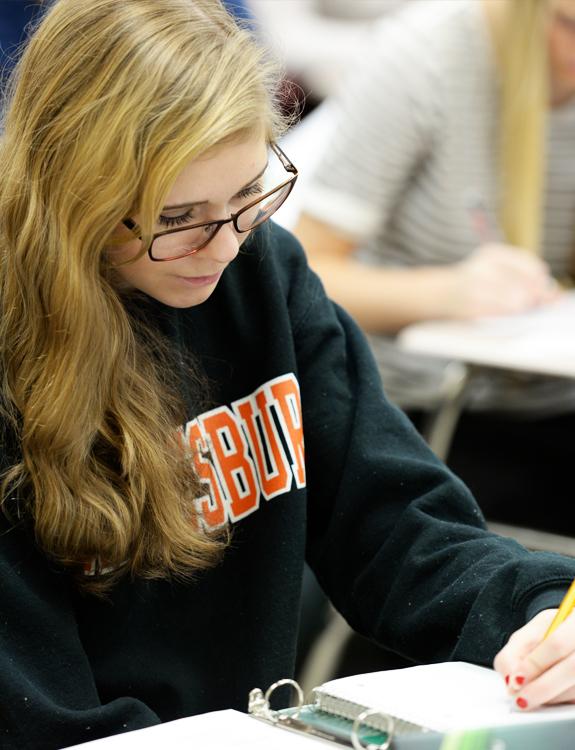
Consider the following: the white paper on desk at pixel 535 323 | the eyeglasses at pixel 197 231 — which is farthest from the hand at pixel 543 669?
the white paper on desk at pixel 535 323

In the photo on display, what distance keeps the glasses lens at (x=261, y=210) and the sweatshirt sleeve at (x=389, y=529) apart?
204mm

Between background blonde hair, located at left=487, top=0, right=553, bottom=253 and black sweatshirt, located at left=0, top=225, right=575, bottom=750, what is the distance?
83cm

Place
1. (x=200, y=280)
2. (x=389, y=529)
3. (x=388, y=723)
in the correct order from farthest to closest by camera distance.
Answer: (x=389, y=529) → (x=200, y=280) → (x=388, y=723)

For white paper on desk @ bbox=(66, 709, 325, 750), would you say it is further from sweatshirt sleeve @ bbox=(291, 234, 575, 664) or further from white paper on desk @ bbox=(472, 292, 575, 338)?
white paper on desk @ bbox=(472, 292, 575, 338)

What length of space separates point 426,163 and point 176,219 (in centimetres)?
115

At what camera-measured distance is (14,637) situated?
939 mm

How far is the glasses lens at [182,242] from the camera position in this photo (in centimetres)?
91

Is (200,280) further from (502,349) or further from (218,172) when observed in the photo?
(502,349)

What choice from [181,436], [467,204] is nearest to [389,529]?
[181,436]

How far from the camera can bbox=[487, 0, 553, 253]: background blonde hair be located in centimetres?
185

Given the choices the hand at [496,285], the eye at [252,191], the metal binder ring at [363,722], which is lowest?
the hand at [496,285]

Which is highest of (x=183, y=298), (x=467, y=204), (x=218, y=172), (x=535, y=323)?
(x=218, y=172)

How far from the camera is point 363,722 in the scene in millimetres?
763

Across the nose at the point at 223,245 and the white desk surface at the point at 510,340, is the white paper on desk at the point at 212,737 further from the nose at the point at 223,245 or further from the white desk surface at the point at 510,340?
the white desk surface at the point at 510,340
